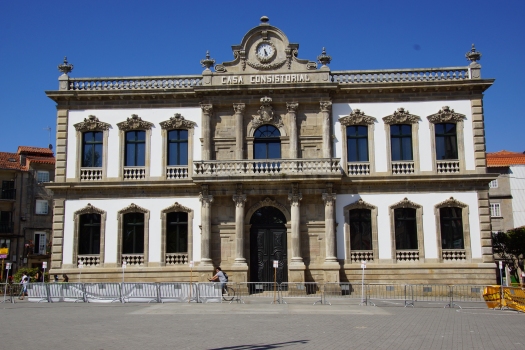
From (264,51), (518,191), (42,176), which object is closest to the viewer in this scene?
(264,51)

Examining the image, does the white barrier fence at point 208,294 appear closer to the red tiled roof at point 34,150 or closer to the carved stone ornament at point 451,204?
the carved stone ornament at point 451,204

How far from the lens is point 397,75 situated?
30.1 m

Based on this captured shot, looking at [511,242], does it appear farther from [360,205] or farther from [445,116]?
[360,205]

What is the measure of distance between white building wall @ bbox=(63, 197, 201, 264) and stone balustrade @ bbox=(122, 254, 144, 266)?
1.58 ft

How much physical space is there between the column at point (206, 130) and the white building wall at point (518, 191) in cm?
3378

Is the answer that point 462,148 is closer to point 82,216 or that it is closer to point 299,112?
point 299,112

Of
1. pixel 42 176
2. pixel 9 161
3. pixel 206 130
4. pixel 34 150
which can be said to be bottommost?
pixel 206 130

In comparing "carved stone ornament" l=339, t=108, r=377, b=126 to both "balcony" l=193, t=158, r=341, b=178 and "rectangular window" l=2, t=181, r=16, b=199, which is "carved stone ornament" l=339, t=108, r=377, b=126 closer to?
"balcony" l=193, t=158, r=341, b=178

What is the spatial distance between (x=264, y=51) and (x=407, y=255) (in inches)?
512

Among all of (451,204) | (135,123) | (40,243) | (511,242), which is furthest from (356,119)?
(40,243)

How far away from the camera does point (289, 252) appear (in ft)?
94.6

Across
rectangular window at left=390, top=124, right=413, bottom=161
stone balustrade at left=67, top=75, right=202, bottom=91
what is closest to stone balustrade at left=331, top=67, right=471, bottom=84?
rectangular window at left=390, top=124, right=413, bottom=161

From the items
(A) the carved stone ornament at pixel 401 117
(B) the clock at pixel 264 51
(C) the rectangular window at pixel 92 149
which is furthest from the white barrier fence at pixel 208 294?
(B) the clock at pixel 264 51

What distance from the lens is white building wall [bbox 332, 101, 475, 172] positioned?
29438 mm
